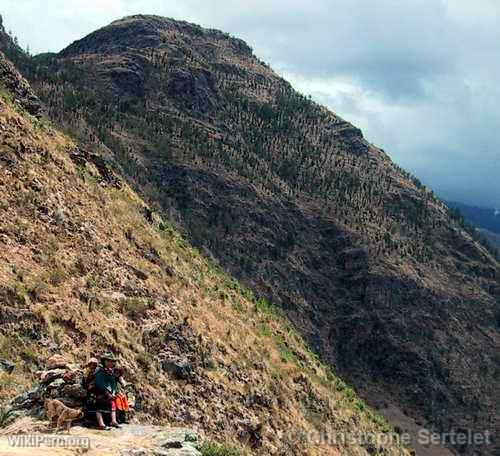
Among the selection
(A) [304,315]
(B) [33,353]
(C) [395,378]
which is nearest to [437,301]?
(C) [395,378]

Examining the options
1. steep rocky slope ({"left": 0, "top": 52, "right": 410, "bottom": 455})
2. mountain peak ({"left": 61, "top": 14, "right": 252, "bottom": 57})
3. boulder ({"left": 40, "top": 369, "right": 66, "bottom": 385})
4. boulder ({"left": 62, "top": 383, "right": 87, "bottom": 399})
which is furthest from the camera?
mountain peak ({"left": 61, "top": 14, "right": 252, "bottom": 57})

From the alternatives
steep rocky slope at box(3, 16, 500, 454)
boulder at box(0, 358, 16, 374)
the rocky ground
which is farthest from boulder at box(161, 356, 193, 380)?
steep rocky slope at box(3, 16, 500, 454)

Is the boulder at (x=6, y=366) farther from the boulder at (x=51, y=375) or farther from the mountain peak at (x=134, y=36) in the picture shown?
the mountain peak at (x=134, y=36)

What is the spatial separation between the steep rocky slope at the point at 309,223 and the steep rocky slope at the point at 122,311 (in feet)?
159

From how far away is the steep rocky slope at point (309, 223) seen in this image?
108 metres

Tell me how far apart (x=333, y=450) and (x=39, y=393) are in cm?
2977

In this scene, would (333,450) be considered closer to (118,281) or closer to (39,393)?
(118,281)

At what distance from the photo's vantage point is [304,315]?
111 meters

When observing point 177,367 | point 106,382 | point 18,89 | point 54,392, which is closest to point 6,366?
point 54,392

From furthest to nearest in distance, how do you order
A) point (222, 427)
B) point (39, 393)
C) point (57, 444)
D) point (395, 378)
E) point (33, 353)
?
1. point (395, 378)
2. point (222, 427)
3. point (33, 353)
4. point (39, 393)
5. point (57, 444)

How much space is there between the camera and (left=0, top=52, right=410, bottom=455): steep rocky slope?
26797mm

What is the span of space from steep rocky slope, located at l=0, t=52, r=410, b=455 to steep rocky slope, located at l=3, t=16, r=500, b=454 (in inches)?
1910

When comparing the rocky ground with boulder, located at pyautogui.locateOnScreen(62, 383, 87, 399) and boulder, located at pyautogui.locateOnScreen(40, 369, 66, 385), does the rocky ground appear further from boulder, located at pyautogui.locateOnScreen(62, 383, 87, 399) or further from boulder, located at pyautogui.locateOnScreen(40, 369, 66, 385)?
boulder, located at pyautogui.locateOnScreen(40, 369, 66, 385)

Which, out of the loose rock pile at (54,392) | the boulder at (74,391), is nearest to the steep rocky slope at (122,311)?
the loose rock pile at (54,392)
